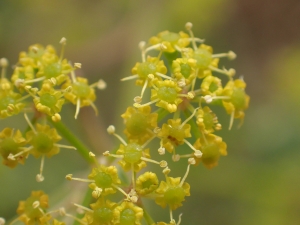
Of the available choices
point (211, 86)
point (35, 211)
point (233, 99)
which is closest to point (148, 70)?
point (211, 86)

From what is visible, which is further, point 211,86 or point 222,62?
point 222,62

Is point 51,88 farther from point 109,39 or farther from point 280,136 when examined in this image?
point 109,39

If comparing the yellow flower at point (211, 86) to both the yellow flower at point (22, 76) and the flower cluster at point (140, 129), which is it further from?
the yellow flower at point (22, 76)

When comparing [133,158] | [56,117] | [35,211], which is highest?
[56,117]

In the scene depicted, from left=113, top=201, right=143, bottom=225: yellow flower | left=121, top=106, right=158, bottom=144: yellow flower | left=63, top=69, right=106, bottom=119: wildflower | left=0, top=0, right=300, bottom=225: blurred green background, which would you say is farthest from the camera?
left=0, top=0, right=300, bottom=225: blurred green background

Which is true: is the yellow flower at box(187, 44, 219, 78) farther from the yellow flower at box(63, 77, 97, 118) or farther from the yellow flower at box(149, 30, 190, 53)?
the yellow flower at box(63, 77, 97, 118)

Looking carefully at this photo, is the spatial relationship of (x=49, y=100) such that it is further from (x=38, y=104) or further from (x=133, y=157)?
(x=133, y=157)

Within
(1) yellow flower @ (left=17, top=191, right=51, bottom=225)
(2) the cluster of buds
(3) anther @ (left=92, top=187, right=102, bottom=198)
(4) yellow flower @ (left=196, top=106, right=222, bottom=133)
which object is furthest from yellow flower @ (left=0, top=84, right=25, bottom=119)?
(4) yellow flower @ (left=196, top=106, right=222, bottom=133)
